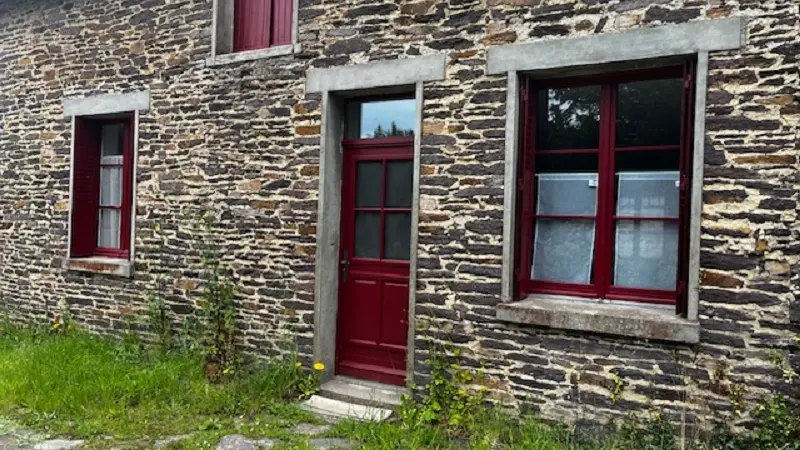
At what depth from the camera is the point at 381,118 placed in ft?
20.0

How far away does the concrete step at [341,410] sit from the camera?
17.5ft

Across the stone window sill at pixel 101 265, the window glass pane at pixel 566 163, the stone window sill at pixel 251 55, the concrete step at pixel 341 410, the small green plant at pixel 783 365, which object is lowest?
the concrete step at pixel 341 410

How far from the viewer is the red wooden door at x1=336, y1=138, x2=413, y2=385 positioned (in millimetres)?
5918

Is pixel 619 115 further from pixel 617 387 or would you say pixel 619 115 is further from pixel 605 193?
pixel 617 387

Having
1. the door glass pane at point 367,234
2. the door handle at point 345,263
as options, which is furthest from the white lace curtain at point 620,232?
the door handle at point 345,263

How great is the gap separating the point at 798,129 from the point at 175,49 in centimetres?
614

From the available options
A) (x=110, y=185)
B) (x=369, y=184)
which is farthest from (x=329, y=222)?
(x=110, y=185)

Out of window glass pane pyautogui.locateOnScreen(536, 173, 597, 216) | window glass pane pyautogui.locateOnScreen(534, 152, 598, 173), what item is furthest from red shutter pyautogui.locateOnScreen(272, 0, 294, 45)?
window glass pane pyautogui.locateOnScreen(536, 173, 597, 216)

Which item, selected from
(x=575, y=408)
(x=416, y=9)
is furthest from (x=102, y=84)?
(x=575, y=408)

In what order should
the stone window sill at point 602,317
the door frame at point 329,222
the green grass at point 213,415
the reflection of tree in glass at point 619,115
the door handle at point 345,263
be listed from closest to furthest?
the stone window sill at point 602,317, the green grass at point 213,415, the reflection of tree in glass at point 619,115, the door frame at point 329,222, the door handle at point 345,263

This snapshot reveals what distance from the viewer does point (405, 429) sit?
5.02 m

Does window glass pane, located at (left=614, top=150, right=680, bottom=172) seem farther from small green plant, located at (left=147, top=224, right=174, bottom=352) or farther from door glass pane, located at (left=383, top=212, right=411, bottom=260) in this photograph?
small green plant, located at (left=147, top=224, right=174, bottom=352)

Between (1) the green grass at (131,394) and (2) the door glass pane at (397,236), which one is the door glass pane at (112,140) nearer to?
(1) the green grass at (131,394)

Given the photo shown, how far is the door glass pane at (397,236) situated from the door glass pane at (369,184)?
8.9 inches
